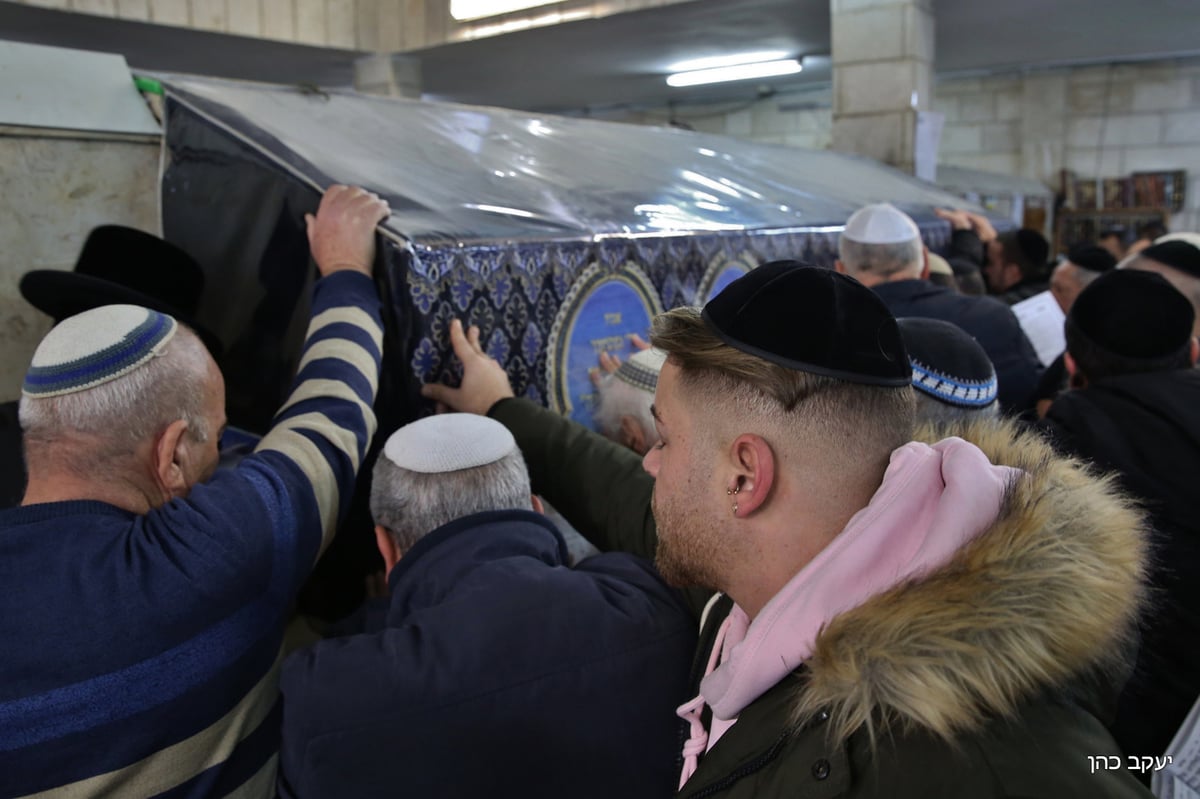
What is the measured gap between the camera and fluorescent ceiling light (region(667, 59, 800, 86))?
838 centimetres

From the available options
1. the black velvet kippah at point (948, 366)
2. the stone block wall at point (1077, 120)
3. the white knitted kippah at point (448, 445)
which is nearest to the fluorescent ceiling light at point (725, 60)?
the stone block wall at point (1077, 120)

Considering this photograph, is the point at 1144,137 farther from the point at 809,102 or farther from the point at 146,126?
the point at 146,126

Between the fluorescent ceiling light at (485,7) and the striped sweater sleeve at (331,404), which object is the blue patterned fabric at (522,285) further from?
the fluorescent ceiling light at (485,7)

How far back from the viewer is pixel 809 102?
1055 centimetres

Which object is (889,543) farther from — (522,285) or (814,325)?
(522,285)

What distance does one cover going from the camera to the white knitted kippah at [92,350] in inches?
43.8

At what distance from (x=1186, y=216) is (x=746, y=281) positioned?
966cm

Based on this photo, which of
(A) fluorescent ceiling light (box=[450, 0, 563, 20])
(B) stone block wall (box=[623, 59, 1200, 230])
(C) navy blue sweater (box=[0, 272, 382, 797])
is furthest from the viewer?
(B) stone block wall (box=[623, 59, 1200, 230])

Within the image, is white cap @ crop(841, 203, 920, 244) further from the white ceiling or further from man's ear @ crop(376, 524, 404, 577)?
the white ceiling

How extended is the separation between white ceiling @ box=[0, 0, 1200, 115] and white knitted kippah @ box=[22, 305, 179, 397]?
561 cm

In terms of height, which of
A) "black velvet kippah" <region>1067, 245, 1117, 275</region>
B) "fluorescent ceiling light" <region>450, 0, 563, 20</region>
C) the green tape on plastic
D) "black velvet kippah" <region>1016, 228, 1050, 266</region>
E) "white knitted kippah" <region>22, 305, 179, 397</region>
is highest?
"fluorescent ceiling light" <region>450, 0, 563, 20</region>

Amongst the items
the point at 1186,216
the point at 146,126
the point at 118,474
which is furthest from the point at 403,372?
the point at 1186,216

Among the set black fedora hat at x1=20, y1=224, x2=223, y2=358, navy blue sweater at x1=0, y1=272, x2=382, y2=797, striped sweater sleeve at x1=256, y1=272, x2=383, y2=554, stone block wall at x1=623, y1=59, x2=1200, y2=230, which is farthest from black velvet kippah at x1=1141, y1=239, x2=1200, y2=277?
stone block wall at x1=623, y1=59, x2=1200, y2=230

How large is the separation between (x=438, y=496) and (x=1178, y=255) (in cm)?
234
